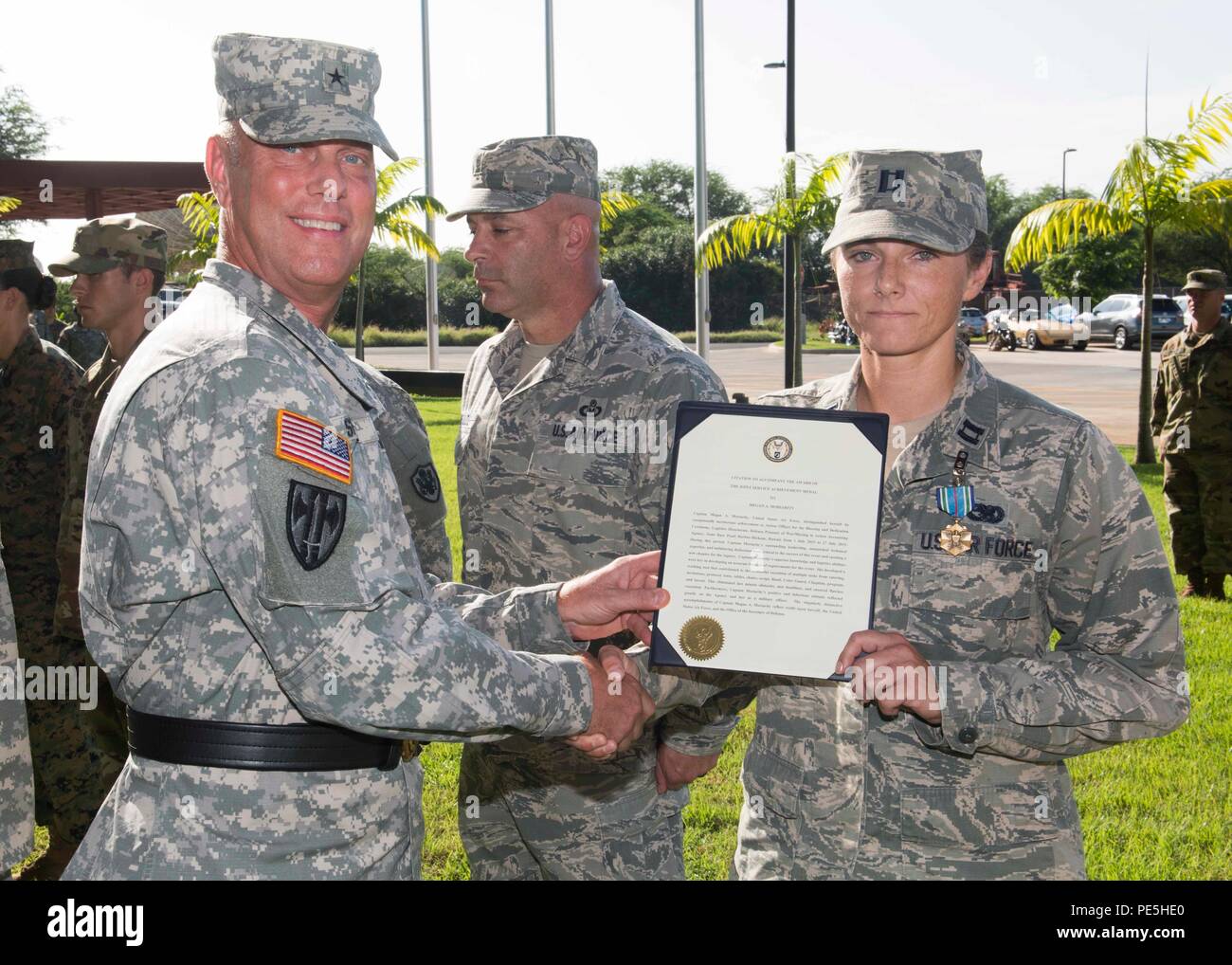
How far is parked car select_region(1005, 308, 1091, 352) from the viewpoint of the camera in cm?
3588

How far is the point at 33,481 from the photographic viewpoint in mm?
5559

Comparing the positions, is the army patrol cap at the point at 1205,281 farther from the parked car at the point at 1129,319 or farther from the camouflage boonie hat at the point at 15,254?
the parked car at the point at 1129,319

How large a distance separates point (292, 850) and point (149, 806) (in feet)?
0.79

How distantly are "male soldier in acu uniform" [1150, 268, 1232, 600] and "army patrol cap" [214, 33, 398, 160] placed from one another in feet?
26.1

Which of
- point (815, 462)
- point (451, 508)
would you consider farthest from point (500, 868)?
point (451, 508)

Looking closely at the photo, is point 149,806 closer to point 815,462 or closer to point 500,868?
point 815,462

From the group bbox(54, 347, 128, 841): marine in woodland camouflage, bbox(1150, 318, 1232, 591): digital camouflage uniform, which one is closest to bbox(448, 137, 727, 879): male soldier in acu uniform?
bbox(54, 347, 128, 841): marine in woodland camouflage

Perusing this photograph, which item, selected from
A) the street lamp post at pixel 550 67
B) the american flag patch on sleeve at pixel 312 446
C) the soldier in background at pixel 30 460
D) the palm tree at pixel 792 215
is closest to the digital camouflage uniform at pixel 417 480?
the american flag patch on sleeve at pixel 312 446

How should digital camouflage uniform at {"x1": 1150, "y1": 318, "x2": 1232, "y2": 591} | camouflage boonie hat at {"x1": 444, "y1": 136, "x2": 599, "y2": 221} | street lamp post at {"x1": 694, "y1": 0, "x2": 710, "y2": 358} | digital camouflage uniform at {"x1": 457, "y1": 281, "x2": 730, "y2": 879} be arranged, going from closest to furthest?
digital camouflage uniform at {"x1": 457, "y1": 281, "x2": 730, "y2": 879} < camouflage boonie hat at {"x1": 444, "y1": 136, "x2": 599, "y2": 221} < digital camouflage uniform at {"x1": 1150, "y1": 318, "x2": 1232, "y2": 591} < street lamp post at {"x1": 694, "y1": 0, "x2": 710, "y2": 358}

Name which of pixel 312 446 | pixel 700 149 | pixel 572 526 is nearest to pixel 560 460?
pixel 572 526

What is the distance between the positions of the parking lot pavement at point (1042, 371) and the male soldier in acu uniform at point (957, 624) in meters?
12.3

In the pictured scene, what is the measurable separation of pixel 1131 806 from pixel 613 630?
323 centimetres

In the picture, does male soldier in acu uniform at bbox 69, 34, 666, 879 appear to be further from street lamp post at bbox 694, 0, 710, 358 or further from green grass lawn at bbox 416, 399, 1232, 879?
street lamp post at bbox 694, 0, 710, 358

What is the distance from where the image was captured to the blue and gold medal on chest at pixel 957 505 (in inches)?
94.2
